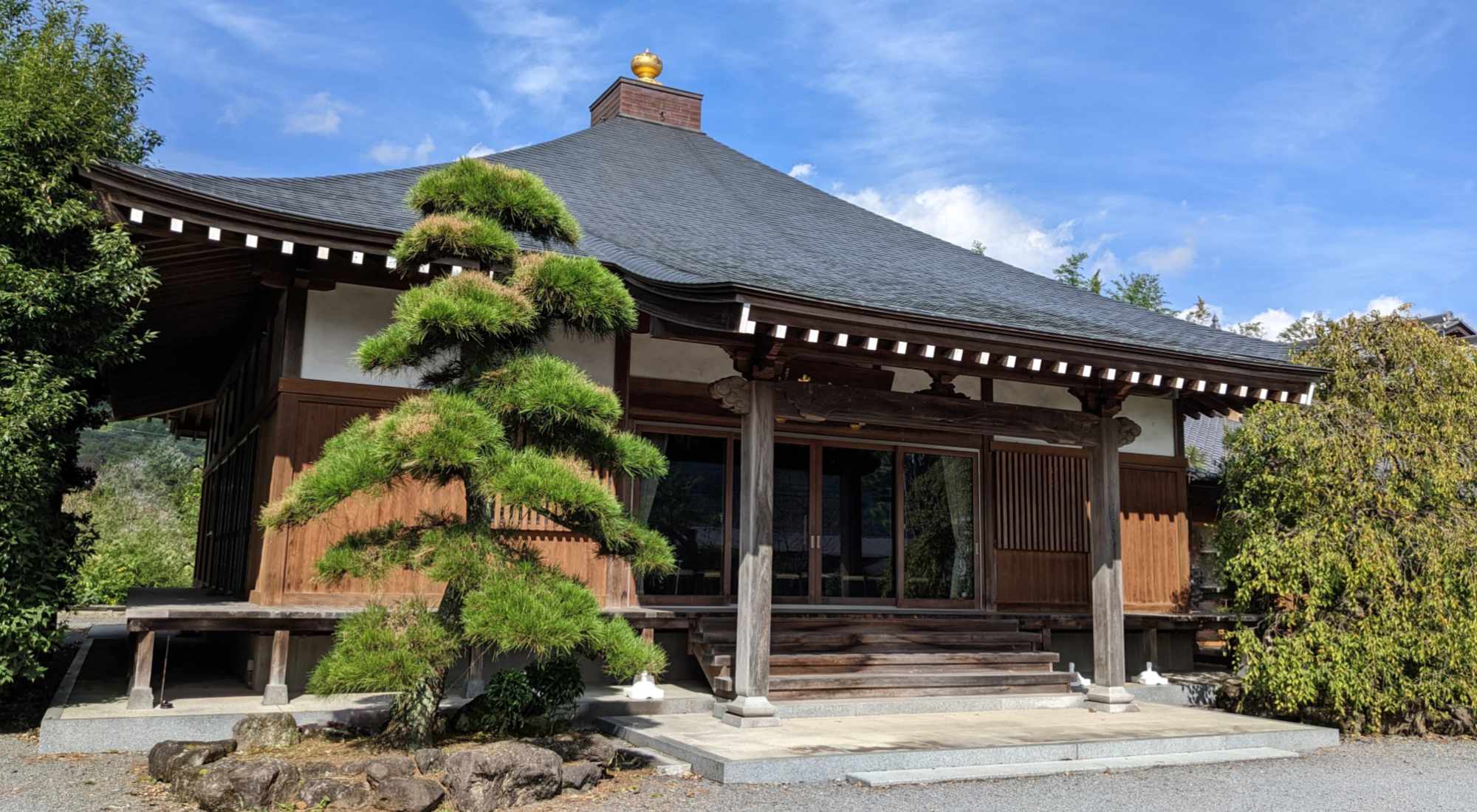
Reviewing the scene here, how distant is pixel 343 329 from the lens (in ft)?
25.7

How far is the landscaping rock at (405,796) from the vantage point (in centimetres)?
467

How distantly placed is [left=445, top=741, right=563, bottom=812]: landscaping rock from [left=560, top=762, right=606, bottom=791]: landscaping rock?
0.38ft

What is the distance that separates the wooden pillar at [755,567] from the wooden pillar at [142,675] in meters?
3.71

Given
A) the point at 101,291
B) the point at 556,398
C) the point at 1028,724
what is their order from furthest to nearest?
the point at 1028,724 < the point at 101,291 < the point at 556,398

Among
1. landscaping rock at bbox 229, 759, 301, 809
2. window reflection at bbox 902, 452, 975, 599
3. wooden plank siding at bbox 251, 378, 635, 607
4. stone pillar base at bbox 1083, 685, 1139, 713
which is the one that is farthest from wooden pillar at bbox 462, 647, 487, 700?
stone pillar base at bbox 1083, 685, 1139, 713

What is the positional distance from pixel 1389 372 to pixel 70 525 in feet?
34.6

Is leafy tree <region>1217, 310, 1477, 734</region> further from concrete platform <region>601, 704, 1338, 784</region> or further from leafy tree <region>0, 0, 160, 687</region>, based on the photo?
leafy tree <region>0, 0, 160, 687</region>

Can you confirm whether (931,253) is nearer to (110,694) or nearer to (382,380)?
(382,380)

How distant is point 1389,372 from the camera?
9016mm

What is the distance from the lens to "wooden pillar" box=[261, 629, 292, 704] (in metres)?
6.84

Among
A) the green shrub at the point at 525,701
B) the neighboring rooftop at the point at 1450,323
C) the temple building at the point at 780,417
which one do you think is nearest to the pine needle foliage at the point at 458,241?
the temple building at the point at 780,417

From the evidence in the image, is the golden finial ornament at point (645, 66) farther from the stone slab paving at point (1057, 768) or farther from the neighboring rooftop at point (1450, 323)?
the neighboring rooftop at point (1450, 323)

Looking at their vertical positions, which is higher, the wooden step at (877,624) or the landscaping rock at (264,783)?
the wooden step at (877,624)

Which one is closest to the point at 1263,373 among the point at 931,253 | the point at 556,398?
the point at 931,253
